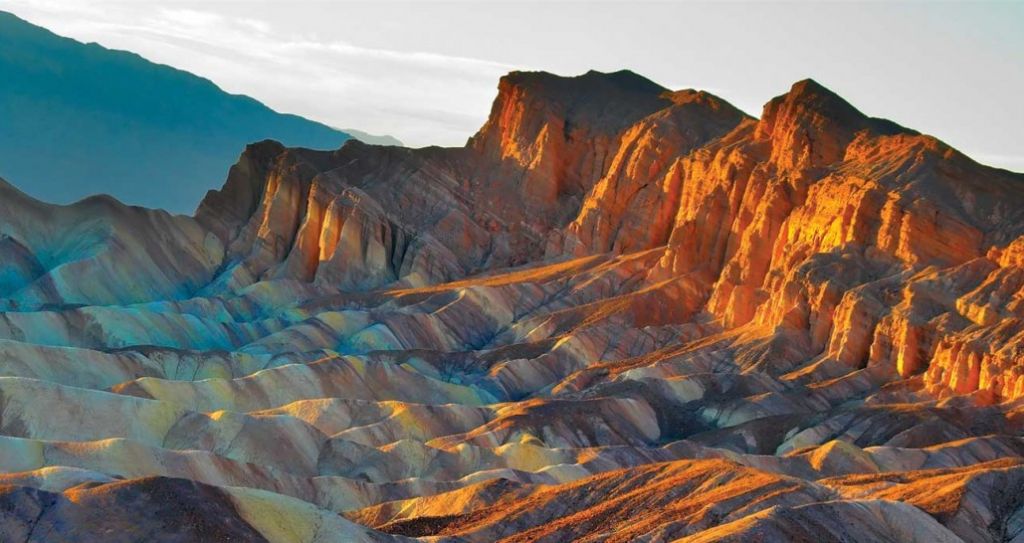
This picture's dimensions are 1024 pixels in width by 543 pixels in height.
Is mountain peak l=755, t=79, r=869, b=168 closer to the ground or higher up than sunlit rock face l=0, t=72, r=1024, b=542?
higher up

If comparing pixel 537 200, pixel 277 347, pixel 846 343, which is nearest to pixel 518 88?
pixel 537 200

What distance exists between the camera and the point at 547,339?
12344 centimetres

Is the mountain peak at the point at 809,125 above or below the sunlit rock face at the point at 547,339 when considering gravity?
above

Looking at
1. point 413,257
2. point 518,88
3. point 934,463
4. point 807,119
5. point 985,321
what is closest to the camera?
point 934,463

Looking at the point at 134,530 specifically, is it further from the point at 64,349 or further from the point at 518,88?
the point at 518,88

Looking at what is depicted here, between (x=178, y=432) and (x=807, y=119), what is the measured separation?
189 ft

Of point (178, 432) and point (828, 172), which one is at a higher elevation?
point (828, 172)

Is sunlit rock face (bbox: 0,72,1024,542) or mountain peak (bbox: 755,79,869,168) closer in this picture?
sunlit rock face (bbox: 0,72,1024,542)

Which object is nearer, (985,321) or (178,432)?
(178,432)

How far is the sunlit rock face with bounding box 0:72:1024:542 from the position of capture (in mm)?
69312

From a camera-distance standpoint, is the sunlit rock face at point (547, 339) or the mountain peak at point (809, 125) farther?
the mountain peak at point (809, 125)

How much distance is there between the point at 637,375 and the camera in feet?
366

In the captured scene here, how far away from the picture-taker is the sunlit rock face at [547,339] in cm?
6931

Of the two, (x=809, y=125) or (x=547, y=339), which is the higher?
(x=809, y=125)
